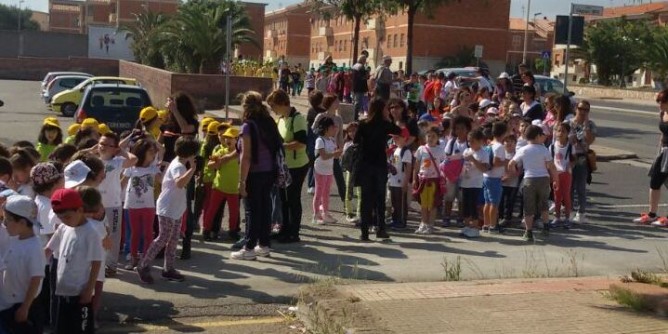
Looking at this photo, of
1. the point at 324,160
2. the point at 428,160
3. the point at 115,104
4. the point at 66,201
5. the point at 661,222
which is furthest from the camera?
the point at 115,104

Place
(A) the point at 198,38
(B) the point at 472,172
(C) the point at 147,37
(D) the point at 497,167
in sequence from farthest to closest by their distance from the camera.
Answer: (C) the point at 147,37, (A) the point at 198,38, (B) the point at 472,172, (D) the point at 497,167

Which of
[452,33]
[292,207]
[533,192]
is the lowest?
[292,207]

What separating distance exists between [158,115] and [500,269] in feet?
13.8

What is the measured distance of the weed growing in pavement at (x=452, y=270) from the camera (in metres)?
8.23

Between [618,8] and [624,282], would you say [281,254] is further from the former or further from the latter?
[618,8]

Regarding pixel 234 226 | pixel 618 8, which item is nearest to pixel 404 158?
pixel 234 226

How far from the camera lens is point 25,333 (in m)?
5.24

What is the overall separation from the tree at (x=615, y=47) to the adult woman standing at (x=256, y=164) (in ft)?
217

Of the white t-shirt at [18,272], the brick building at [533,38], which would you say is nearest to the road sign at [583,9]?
the white t-shirt at [18,272]

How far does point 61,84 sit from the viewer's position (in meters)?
36.4

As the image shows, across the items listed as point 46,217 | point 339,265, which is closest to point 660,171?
point 339,265

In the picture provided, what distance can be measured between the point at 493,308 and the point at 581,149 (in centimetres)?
564

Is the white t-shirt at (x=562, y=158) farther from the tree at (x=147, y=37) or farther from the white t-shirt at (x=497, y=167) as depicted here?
the tree at (x=147, y=37)

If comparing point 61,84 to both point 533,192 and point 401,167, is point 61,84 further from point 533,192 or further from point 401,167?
point 533,192
